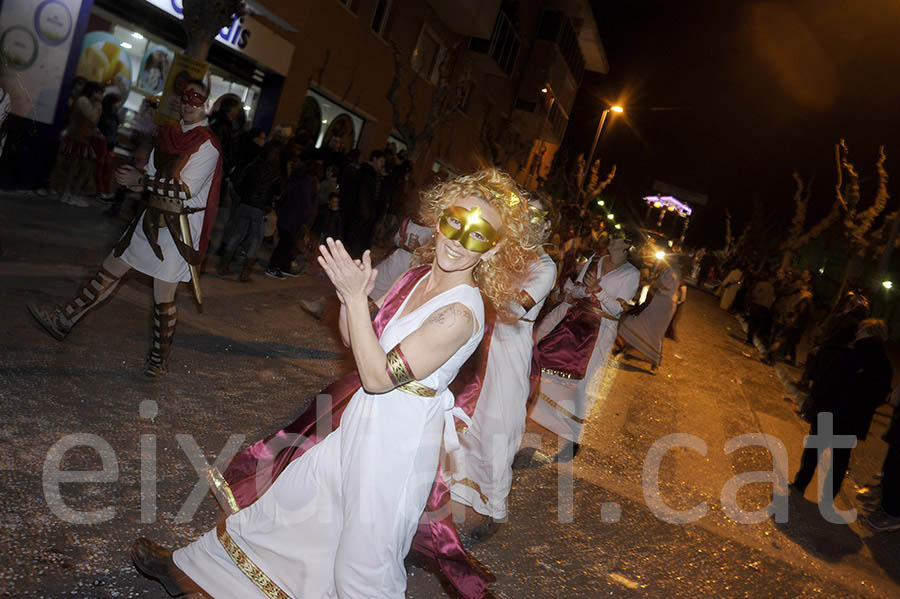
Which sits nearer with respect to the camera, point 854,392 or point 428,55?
point 854,392

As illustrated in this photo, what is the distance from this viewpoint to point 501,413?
181 inches

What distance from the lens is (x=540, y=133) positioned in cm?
3666

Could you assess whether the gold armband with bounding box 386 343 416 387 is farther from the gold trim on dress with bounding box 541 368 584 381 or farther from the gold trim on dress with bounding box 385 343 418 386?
the gold trim on dress with bounding box 541 368 584 381

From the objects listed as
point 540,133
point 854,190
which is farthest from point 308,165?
point 540,133

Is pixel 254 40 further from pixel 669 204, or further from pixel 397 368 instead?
pixel 669 204

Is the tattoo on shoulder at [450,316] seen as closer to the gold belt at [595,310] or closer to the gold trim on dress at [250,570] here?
the gold trim on dress at [250,570]

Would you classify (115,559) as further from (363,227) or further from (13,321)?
(363,227)

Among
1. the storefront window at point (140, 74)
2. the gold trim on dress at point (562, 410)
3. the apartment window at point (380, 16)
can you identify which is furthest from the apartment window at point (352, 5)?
the gold trim on dress at point (562, 410)

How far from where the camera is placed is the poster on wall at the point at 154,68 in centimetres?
1237

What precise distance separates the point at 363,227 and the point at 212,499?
8.51 meters

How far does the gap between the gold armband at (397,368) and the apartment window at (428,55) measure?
20.5 metres

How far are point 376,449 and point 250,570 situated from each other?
664mm

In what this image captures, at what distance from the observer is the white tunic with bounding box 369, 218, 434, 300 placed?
696cm

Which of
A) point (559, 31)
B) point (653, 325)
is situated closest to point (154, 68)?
point (653, 325)
